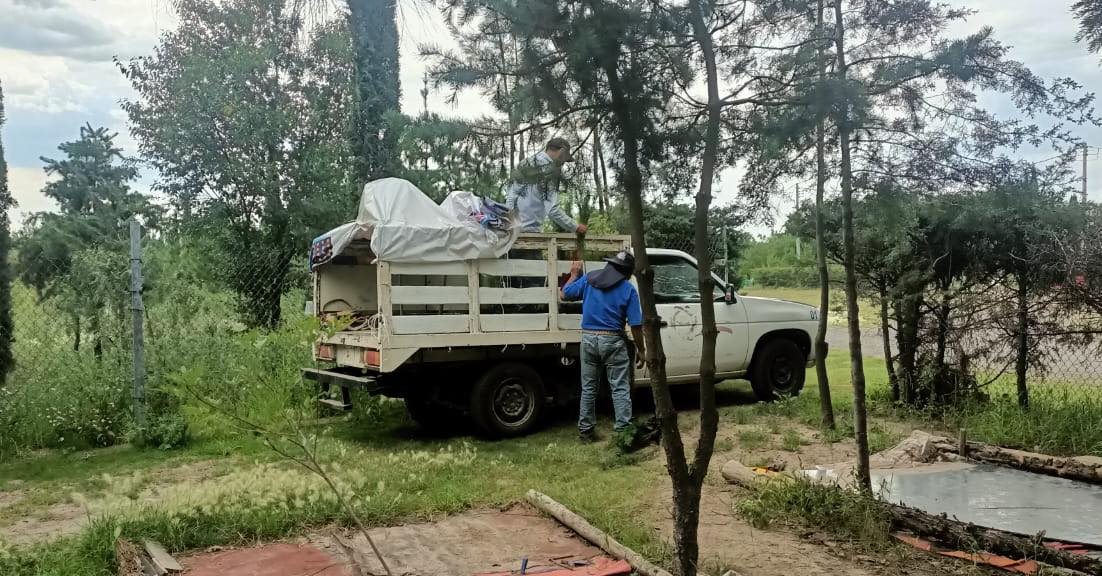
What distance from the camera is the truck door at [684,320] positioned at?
322 inches

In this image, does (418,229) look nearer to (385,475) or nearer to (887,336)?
(385,475)

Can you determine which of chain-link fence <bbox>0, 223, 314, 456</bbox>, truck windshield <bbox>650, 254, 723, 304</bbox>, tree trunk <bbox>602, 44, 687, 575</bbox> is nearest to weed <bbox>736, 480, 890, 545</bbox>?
tree trunk <bbox>602, 44, 687, 575</bbox>

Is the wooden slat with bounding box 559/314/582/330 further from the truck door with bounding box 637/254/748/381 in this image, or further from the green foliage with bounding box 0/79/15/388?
the green foliage with bounding box 0/79/15/388

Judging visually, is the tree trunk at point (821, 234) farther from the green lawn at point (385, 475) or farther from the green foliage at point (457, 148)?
the green foliage at point (457, 148)

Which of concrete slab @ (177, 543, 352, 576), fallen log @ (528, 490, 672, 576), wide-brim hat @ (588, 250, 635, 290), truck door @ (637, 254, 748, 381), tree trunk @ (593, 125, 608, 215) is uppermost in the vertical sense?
tree trunk @ (593, 125, 608, 215)

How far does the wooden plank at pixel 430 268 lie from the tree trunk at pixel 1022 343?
5.06 m

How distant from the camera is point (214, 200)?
36.1 feet

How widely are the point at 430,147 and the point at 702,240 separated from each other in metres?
1.30

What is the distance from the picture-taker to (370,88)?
1002 centimetres

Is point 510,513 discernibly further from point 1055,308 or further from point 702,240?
point 1055,308

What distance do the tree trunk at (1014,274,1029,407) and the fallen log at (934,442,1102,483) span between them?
129cm

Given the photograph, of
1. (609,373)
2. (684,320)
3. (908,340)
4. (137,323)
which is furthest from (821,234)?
(137,323)

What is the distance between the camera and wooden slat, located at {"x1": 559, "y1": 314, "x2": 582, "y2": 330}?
301 inches

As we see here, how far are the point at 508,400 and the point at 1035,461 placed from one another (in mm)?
4445
